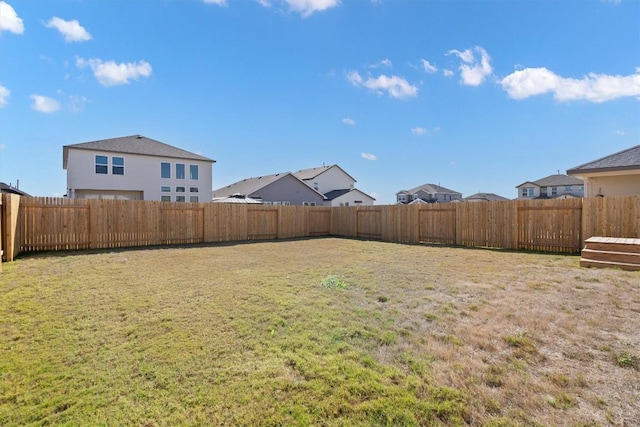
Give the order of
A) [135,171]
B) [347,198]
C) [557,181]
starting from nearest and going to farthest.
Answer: [135,171]
[347,198]
[557,181]

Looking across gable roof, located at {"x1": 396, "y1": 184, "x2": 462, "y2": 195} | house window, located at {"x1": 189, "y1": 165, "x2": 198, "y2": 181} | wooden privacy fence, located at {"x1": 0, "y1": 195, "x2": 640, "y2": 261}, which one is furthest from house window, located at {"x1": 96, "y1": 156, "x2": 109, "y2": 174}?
gable roof, located at {"x1": 396, "y1": 184, "x2": 462, "y2": 195}

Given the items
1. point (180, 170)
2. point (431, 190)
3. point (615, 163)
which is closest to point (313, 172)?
point (180, 170)

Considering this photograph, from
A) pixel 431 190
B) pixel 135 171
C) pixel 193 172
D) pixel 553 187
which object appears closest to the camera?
pixel 135 171

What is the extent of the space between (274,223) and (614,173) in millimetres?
14317

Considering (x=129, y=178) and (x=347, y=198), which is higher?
(x=129, y=178)

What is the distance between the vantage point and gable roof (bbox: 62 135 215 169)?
65.0ft

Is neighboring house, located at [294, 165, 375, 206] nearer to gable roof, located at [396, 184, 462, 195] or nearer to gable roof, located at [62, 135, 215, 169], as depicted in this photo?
gable roof, located at [62, 135, 215, 169]

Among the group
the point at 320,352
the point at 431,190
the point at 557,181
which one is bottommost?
the point at 320,352

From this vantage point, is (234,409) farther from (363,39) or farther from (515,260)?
(363,39)

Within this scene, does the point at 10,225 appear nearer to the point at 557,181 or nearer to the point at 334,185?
the point at 334,185

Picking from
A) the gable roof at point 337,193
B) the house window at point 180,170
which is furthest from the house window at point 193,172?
the gable roof at point 337,193

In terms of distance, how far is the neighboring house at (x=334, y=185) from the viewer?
33.5 meters

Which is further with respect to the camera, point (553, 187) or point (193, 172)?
point (553, 187)

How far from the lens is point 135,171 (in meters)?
21.1
